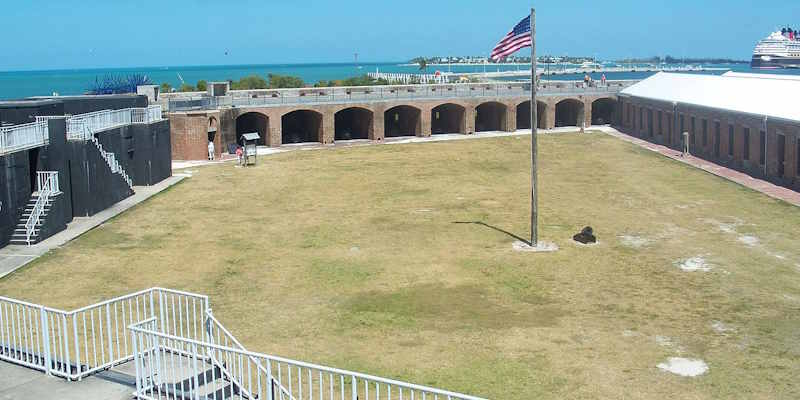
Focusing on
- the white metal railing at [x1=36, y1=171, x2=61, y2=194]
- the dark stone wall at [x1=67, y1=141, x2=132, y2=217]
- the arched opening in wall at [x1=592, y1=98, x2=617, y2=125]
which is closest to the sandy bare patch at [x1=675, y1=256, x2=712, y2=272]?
the white metal railing at [x1=36, y1=171, x2=61, y2=194]

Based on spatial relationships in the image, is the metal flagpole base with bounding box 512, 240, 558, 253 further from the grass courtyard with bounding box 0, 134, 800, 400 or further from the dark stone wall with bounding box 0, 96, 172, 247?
the dark stone wall with bounding box 0, 96, 172, 247

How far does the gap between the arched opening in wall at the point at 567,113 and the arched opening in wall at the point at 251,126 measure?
27.2 meters

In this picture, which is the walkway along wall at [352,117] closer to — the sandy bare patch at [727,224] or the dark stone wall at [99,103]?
the dark stone wall at [99,103]

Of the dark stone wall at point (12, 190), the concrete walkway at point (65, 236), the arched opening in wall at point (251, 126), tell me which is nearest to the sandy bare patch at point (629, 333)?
the concrete walkway at point (65, 236)

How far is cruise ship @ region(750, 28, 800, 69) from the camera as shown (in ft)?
629

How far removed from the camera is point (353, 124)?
2714 inches

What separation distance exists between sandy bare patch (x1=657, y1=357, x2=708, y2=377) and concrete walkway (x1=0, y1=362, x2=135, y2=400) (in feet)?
36.2

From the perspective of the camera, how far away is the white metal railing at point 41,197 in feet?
99.4

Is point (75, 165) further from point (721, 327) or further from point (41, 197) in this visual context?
point (721, 327)

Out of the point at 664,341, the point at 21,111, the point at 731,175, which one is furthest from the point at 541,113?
the point at 664,341

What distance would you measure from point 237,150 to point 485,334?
3622cm

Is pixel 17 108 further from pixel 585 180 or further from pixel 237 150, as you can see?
pixel 585 180

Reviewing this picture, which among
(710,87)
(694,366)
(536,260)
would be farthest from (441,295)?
(710,87)

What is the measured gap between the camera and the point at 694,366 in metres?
18.4
